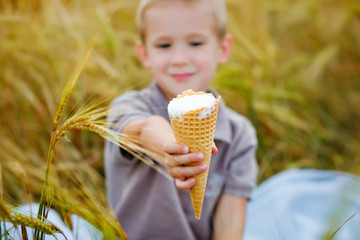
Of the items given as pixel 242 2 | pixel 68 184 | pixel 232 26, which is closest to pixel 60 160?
pixel 68 184

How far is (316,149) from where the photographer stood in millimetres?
2039

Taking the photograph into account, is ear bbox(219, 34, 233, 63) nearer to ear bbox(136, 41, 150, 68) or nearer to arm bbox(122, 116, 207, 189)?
ear bbox(136, 41, 150, 68)

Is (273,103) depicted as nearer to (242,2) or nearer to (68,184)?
(242,2)

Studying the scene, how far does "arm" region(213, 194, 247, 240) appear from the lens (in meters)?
1.34

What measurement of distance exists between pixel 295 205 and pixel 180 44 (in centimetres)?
108

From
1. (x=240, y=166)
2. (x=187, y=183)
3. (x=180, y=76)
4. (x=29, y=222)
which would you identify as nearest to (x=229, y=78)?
(x=240, y=166)

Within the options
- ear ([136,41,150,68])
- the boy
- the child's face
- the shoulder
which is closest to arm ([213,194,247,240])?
the boy

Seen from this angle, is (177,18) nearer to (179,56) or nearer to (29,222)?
(179,56)

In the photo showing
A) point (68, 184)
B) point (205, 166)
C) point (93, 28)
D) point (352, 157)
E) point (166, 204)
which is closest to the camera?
point (205, 166)

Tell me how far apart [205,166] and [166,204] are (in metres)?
0.57

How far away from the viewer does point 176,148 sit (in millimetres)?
719

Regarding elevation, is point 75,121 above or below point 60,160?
above

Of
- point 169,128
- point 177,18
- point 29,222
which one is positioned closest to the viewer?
point 29,222

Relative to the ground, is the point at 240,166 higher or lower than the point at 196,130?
lower
